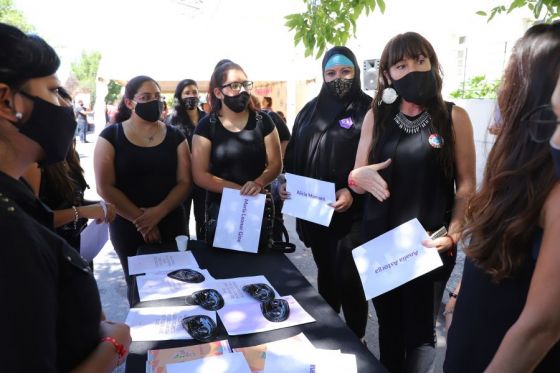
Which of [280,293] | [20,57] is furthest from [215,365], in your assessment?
[20,57]

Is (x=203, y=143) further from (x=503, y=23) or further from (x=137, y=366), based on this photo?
(x=503, y=23)

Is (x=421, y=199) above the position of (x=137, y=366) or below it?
above

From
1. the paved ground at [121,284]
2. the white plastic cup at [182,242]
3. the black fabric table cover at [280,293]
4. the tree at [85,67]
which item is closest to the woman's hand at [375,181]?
the black fabric table cover at [280,293]

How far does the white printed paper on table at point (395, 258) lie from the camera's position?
1.67 metres

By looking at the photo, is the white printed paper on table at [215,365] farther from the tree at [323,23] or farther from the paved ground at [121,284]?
the tree at [323,23]

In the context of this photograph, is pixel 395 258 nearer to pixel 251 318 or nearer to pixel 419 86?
pixel 251 318

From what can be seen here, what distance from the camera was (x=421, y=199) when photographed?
1.80 metres

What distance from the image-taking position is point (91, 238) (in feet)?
7.49

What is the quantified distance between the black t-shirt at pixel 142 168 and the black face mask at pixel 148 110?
0.51 ft

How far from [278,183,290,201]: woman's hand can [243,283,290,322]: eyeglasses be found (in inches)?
28.9

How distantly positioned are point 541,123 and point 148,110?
2.32m

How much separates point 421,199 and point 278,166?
44.7 inches

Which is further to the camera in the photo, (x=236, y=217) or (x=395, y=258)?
(x=236, y=217)

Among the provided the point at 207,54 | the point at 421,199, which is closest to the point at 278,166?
the point at 421,199
